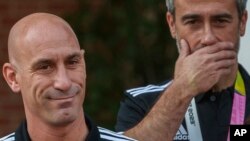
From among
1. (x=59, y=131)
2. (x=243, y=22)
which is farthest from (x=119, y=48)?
(x=59, y=131)

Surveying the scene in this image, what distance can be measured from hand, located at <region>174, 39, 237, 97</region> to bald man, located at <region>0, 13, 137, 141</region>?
0.43 metres

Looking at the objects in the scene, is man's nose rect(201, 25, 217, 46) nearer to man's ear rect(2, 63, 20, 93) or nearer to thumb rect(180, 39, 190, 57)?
thumb rect(180, 39, 190, 57)

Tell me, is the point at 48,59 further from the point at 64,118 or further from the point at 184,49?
the point at 184,49

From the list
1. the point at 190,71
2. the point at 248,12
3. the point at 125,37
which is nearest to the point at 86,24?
the point at 125,37

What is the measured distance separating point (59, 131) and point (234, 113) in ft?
2.59

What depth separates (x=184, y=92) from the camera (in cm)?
443

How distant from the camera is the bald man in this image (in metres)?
4.05

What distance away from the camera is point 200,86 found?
14.5 ft

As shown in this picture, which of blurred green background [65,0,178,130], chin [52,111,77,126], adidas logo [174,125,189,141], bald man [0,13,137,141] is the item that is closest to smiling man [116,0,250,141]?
adidas logo [174,125,189,141]

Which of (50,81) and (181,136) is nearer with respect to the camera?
(50,81)

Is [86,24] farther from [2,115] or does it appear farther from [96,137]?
[96,137]

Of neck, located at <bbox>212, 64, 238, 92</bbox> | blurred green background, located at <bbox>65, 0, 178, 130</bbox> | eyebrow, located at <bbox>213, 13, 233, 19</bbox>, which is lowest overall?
blurred green background, located at <bbox>65, 0, 178, 130</bbox>

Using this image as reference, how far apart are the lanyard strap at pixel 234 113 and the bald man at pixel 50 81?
44 cm

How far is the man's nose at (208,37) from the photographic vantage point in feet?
14.4
